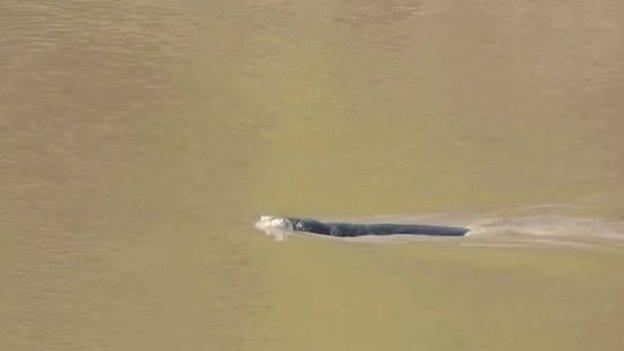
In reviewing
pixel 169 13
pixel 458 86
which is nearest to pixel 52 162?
pixel 169 13

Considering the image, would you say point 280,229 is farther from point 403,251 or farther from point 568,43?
point 568,43

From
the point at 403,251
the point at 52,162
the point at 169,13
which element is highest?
the point at 169,13

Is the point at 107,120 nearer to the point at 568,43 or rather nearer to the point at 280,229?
the point at 280,229

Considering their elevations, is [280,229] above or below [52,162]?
below
